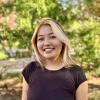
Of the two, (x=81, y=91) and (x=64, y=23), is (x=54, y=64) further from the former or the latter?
(x=64, y=23)

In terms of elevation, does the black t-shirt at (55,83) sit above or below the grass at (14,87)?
above

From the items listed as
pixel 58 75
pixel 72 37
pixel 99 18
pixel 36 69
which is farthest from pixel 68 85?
pixel 99 18

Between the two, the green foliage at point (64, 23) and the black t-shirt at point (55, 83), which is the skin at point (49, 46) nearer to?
the black t-shirt at point (55, 83)

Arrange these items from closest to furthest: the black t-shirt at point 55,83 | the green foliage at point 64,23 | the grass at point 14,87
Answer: the black t-shirt at point 55,83, the green foliage at point 64,23, the grass at point 14,87

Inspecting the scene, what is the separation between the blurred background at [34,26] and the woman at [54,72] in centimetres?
593

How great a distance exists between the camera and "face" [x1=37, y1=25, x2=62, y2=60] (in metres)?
2.87

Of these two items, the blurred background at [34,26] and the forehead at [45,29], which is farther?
the blurred background at [34,26]

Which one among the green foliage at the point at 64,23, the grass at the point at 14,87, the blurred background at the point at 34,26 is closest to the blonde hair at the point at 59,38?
the blurred background at the point at 34,26

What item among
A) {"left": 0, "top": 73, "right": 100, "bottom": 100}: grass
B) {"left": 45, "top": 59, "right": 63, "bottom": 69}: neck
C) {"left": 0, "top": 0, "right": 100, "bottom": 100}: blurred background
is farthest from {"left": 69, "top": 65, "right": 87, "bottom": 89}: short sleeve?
{"left": 0, "top": 73, "right": 100, "bottom": 100}: grass

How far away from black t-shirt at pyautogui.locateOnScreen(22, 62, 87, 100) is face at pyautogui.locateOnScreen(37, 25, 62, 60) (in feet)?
0.39

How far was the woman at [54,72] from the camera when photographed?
111 inches

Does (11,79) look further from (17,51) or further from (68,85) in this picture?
(68,85)

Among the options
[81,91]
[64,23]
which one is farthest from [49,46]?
[64,23]

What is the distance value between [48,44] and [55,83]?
11.6 inches
